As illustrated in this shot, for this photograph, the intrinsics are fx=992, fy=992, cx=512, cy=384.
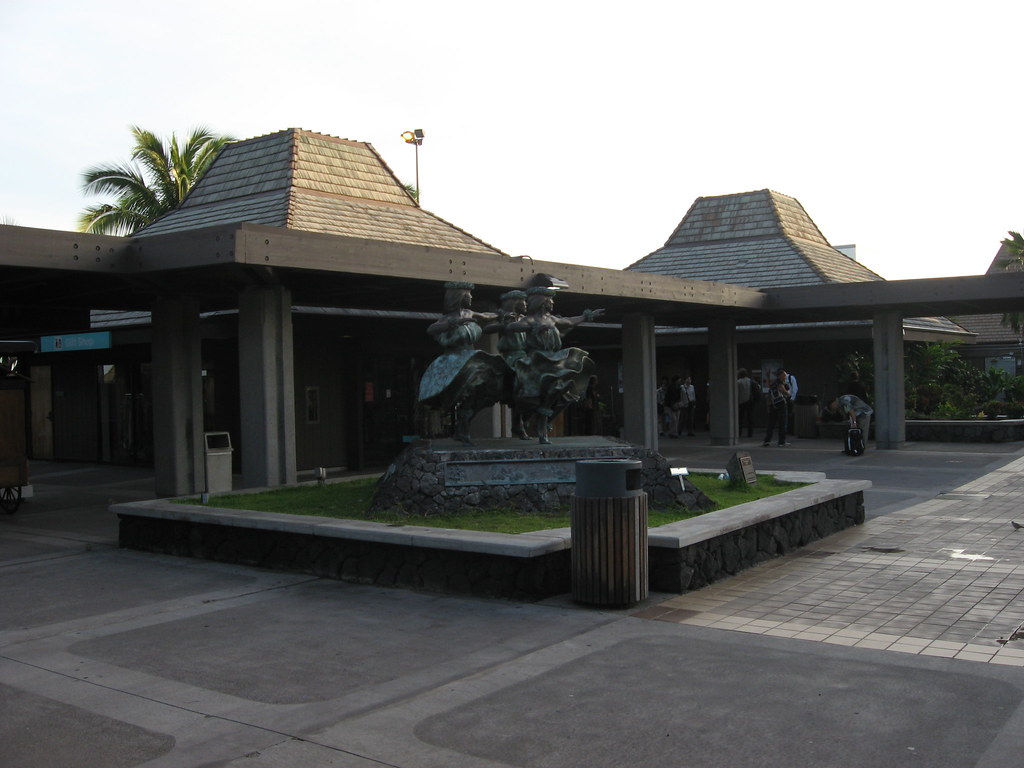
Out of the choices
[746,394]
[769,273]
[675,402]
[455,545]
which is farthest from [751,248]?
[455,545]

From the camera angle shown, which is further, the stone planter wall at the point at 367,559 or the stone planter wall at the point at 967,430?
the stone planter wall at the point at 967,430

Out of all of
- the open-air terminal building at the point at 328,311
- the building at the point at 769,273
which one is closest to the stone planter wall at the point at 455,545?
the open-air terminal building at the point at 328,311

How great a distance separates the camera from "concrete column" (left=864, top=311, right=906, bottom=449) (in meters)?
22.3

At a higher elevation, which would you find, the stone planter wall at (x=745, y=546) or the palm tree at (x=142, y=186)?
the palm tree at (x=142, y=186)

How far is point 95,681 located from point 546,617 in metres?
3.14

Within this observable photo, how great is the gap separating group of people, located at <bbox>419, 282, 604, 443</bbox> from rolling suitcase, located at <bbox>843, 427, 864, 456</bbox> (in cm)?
1124

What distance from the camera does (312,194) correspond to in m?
20.4

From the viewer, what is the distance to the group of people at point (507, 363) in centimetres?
1088

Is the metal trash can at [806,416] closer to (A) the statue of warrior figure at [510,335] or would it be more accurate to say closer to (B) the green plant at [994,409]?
(B) the green plant at [994,409]

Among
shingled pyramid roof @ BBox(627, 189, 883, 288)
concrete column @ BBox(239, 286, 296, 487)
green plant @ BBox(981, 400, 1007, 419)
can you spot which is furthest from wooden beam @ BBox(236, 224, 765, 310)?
green plant @ BBox(981, 400, 1007, 419)

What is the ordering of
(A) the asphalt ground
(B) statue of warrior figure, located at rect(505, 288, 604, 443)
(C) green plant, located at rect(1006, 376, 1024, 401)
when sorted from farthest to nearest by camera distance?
Result: (C) green plant, located at rect(1006, 376, 1024, 401)
(B) statue of warrior figure, located at rect(505, 288, 604, 443)
(A) the asphalt ground

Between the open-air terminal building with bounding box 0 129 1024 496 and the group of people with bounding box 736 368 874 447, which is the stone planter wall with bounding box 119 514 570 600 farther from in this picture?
the group of people with bounding box 736 368 874 447

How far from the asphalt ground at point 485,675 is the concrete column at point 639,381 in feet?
39.4

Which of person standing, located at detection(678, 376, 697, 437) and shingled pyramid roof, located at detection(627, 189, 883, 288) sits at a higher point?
shingled pyramid roof, located at detection(627, 189, 883, 288)
